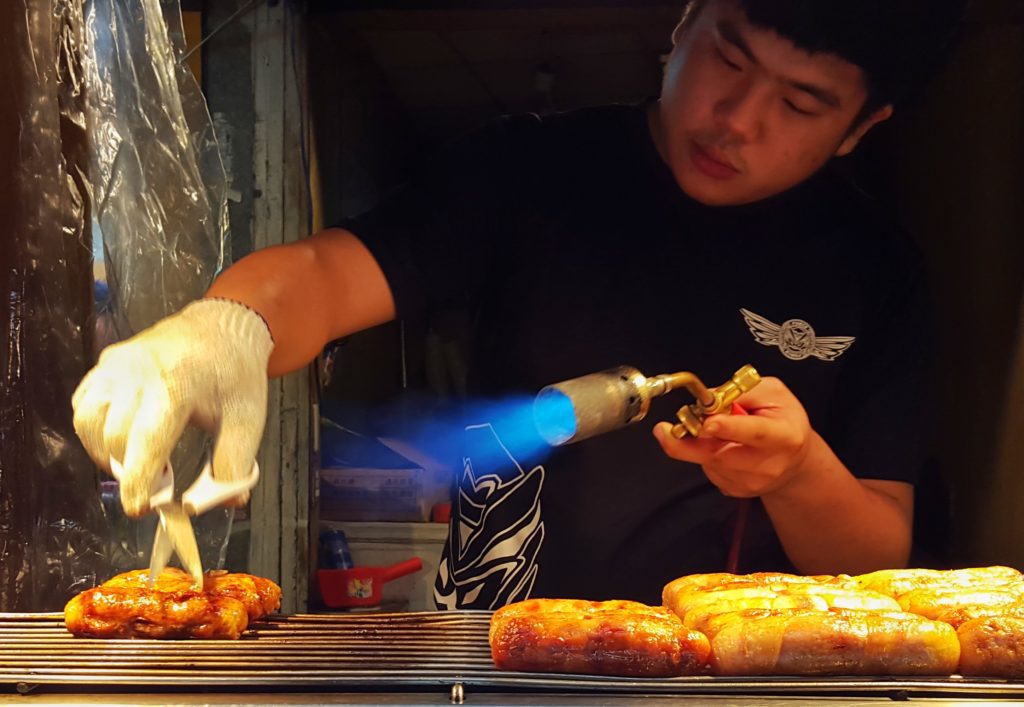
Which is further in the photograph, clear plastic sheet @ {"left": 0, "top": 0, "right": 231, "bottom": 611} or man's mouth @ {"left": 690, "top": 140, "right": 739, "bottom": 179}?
man's mouth @ {"left": 690, "top": 140, "right": 739, "bottom": 179}

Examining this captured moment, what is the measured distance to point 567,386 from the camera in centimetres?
182

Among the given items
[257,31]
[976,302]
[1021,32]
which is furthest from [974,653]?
[257,31]

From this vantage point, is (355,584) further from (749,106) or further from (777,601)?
(749,106)

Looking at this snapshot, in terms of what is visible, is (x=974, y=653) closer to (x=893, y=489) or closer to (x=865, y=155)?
(x=893, y=489)

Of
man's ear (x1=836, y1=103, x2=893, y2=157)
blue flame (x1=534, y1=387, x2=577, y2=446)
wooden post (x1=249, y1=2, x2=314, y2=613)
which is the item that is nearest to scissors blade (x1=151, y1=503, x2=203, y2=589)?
blue flame (x1=534, y1=387, x2=577, y2=446)

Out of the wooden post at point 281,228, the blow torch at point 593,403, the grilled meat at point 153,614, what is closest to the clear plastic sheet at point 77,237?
the grilled meat at point 153,614

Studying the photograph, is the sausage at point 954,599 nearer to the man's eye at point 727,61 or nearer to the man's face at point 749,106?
the man's face at point 749,106

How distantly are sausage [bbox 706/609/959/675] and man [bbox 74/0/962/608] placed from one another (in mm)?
642

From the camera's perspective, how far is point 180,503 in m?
1.74

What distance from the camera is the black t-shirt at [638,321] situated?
107 inches

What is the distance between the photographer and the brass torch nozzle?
2.05m

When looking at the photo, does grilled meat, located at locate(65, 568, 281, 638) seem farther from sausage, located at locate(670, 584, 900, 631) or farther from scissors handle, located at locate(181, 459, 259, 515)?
sausage, located at locate(670, 584, 900, 631)

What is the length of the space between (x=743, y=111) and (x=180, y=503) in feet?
5.37

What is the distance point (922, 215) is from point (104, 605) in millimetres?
3809
